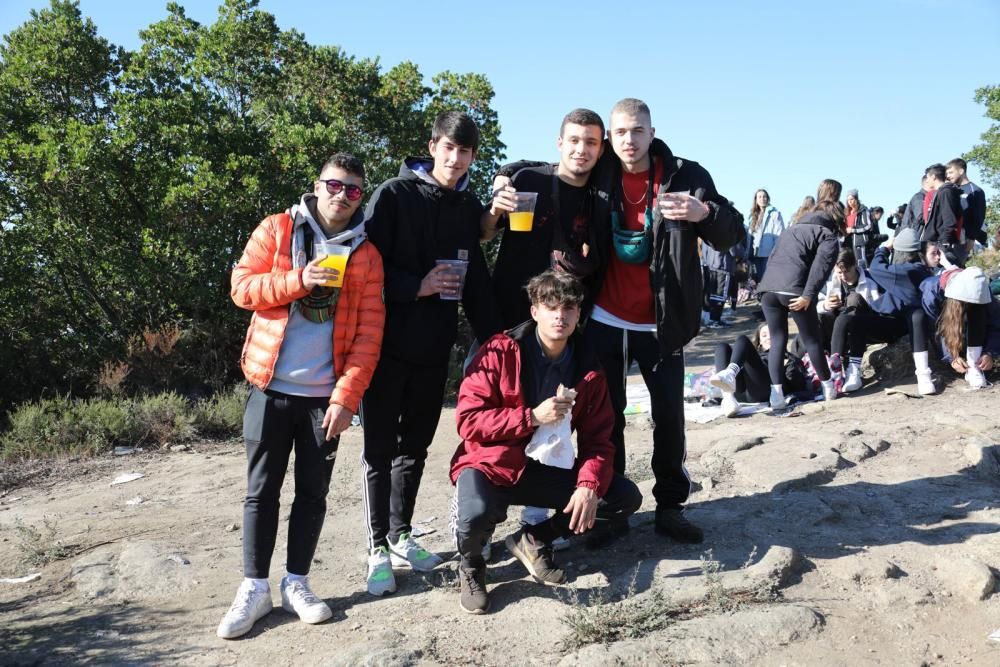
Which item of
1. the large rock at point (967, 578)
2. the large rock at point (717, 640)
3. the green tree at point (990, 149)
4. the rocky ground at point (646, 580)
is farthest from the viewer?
the green tree at point (990, 149)

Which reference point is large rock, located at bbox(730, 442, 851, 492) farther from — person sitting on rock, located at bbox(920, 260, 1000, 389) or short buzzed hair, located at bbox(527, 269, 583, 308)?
person sitting on rock, located at bbox(920, 260, 1000, 389)

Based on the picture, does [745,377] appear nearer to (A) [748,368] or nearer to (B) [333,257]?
(A) [748,368]

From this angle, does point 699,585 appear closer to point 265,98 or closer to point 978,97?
point 265,98

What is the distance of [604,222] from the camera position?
392cm

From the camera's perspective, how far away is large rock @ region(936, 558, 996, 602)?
12.1ft

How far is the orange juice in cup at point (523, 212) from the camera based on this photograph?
3736mm

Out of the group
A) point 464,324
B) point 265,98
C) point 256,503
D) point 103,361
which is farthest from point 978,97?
point 256,503

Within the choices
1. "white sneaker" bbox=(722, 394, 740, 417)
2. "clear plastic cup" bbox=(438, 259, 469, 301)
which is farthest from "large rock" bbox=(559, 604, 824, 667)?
"white sneaker" bbox=(722, 394, 740, 417)

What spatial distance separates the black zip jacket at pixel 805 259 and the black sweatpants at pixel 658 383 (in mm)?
3985

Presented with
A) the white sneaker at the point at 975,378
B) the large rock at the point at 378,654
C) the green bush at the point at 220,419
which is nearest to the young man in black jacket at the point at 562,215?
the large rock at the point at 378,654

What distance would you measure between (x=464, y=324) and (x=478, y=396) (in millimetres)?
7707

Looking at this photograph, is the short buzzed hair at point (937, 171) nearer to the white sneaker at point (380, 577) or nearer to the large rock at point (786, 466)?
the large rock at point (786, 466)

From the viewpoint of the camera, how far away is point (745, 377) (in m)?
7.90

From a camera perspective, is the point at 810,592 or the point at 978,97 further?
the point at 978,97
